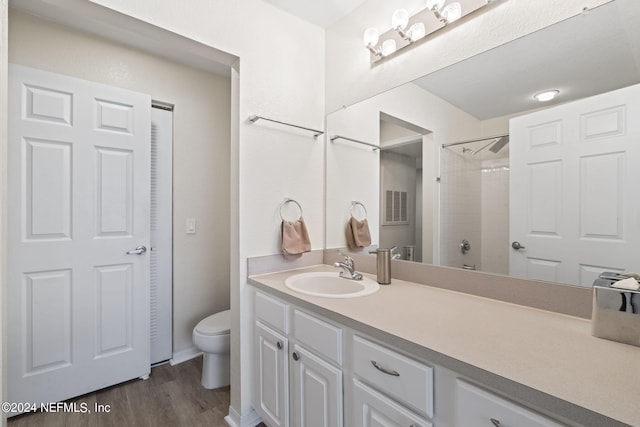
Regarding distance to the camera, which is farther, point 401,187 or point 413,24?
point 401,187

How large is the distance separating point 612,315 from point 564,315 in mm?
207

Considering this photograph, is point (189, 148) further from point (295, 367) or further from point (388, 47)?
point (295, 367)

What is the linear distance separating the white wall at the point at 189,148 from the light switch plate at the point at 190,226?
34 mm

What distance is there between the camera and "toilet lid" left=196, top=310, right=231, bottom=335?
189 cm

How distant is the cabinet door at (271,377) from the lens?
131 cm

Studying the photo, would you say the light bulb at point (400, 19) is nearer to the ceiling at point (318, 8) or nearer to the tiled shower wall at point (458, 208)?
the ceiling at point (318, 8)

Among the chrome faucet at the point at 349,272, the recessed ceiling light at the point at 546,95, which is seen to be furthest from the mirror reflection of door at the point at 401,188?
the recessed ceiling light at the point at 546,95

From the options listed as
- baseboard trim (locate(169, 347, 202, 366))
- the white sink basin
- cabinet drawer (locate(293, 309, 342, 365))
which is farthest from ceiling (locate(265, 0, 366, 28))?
baseboard trim (locate(169, 347, 202, 366))

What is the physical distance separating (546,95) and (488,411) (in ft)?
3.69

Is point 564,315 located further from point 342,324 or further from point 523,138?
point 342,324

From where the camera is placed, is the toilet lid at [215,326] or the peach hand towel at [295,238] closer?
the peach hand towel at [295,238]

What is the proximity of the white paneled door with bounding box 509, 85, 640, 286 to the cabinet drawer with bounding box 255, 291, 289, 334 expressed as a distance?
1.02 m

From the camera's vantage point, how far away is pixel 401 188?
5.19ft

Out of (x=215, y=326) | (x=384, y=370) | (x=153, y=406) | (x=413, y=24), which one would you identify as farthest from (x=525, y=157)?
(x=153, y=406)
